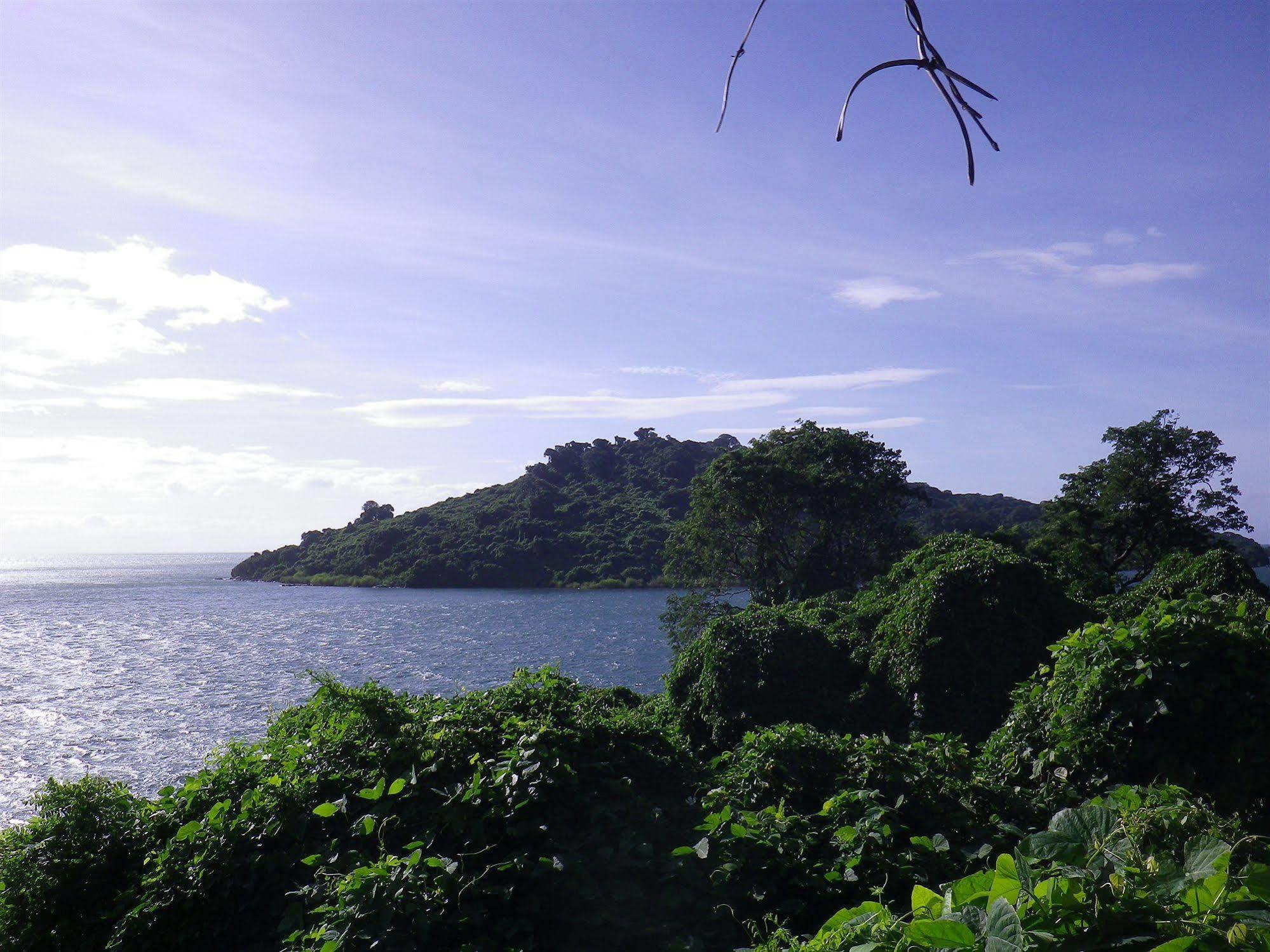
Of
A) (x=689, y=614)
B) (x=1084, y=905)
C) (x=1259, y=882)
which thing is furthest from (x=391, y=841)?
(x=689, y=614)

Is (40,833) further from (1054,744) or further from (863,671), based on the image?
(863,671)

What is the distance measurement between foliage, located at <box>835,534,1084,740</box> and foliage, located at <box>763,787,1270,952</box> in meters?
7.30

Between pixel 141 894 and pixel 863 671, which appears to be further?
pixel 863 671

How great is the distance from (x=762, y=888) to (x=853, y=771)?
4.23 feet

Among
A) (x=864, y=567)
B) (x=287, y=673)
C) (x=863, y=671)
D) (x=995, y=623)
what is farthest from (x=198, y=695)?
(x=995, y=623)

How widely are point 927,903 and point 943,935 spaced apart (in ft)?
0.79

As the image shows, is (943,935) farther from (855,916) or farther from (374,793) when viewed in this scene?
(374,793)

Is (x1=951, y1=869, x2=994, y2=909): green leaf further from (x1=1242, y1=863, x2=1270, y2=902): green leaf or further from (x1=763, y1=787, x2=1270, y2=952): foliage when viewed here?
(x1=1242, y1=863, x2=1270, y2=902): green leaf

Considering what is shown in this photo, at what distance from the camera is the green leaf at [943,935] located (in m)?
1.41

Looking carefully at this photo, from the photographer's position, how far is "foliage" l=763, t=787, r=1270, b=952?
1.38 meters

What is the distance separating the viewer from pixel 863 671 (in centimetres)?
1048

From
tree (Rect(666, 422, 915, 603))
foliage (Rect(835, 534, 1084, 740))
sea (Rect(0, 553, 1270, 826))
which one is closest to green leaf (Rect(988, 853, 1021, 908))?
sea (Rect(0, 553, 1270, 826))

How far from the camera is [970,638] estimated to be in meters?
8.84

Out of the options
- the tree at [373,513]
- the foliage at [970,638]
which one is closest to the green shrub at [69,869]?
the foliage at [970,638]
